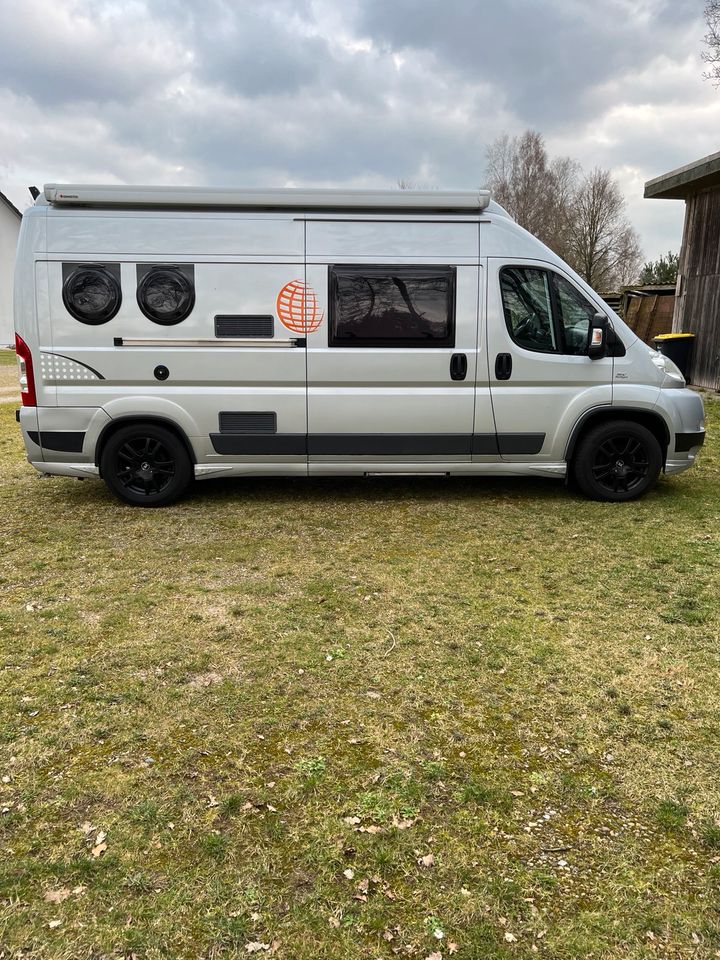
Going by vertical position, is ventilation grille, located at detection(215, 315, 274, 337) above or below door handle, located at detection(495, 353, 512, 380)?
above

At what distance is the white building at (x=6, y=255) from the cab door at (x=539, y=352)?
125 ft

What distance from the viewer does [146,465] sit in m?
6.22

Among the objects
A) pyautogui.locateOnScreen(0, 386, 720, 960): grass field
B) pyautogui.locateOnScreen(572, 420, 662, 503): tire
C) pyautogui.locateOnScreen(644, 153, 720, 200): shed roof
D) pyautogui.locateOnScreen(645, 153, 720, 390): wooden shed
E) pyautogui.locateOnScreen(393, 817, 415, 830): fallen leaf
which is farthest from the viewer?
pyautogui.locateOnScreen(645, 153, 720, 390): wooden shed

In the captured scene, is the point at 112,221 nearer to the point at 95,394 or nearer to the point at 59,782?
the point at 95,394

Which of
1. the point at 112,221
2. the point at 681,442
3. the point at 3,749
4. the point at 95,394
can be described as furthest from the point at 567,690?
the point at 112,221

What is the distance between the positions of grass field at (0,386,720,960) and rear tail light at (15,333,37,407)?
1.32 metres

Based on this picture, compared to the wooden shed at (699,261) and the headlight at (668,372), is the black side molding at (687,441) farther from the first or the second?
the wooden shed at (699,261)

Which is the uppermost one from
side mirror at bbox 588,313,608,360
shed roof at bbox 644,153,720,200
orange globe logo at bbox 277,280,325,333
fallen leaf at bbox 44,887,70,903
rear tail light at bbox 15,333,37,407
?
shed roof at bbox 644,153,720,200

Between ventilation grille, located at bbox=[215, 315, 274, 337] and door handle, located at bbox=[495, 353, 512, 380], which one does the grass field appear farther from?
ventilation grille, located at bbox=[215, 315, 274, 337]

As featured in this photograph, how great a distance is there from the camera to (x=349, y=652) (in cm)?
361

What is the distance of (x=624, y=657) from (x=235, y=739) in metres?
1.98

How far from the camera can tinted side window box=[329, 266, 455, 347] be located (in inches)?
233

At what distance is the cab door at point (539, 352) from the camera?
5.97 metres

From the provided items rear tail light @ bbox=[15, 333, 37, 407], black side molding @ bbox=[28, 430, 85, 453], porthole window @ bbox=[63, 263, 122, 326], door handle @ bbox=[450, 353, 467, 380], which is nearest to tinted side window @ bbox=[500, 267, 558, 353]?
door handle @ bbox=[450, 353, 467, 380]
